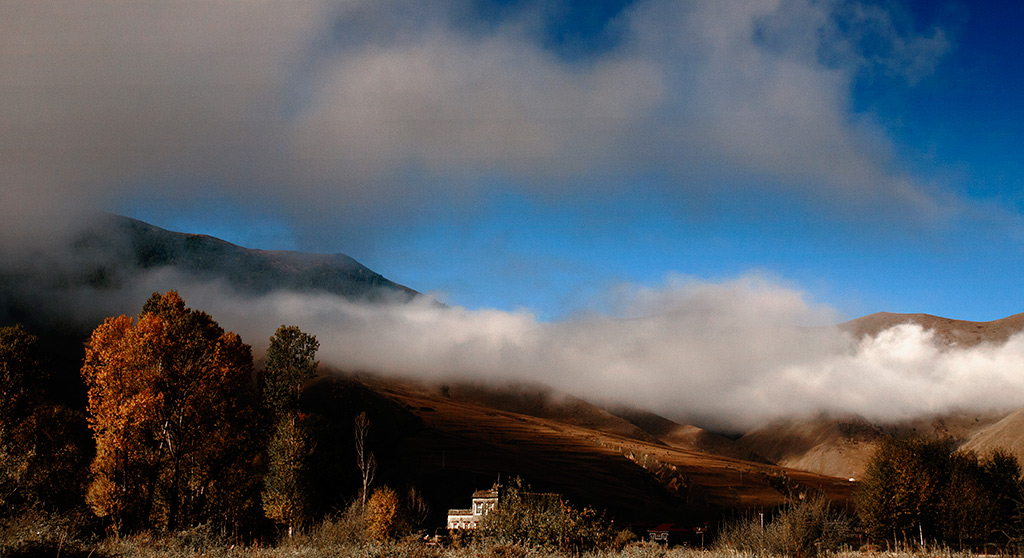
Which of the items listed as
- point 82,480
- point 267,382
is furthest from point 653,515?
point 82,480

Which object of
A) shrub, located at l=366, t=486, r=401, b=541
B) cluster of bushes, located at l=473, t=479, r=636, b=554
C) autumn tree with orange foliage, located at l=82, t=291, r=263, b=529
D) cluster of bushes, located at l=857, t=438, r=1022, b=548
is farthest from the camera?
cluster of bushes, located at l=857, t=438, r=1022, b=548

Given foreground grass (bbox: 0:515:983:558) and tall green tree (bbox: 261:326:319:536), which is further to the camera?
tall green tree (bbox: 261:326:319:536)

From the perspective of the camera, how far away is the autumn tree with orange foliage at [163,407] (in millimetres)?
28000

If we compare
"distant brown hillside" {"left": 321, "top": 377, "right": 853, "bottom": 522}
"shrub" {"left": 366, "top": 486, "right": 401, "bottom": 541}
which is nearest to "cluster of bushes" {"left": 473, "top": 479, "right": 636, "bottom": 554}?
"shrub" {"left": 366, "top": 486, "right": 401, "bottom": 541}

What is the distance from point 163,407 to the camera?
95.7ft

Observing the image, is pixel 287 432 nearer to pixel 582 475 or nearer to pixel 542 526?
pixel 542 526

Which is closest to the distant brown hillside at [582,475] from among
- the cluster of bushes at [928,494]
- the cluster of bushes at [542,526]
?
the cluster of bushes at [928,494]

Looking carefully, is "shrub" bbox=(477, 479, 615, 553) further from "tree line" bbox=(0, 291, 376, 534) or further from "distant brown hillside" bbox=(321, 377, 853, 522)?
"distant brown hillside" bbox=(321, 377, 853, 522)

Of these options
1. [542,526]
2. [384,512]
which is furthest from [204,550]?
[384,512]

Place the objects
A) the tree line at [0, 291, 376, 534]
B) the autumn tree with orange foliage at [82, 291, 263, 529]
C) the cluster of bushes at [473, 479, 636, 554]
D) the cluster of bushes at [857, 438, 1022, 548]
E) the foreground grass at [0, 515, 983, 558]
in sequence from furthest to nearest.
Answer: the cluster of bushes at [857, 438, 1022, 548] → the tree line at [0, 291, 376, 534] → the autumn tree with orange foliage at [82, 291, 263, 529] → the cluster of bushes at [473, 479, 636, 554] → the foreground grass at [0, 515, 983, 558]

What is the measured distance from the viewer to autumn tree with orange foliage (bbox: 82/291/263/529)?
28.0 meters

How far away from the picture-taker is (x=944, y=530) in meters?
69.4

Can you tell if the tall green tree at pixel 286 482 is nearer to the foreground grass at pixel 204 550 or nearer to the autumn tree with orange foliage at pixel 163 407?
the autumn tree with orange foliage at pixel 163 407

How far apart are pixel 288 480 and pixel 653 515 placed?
9744 centimetres
